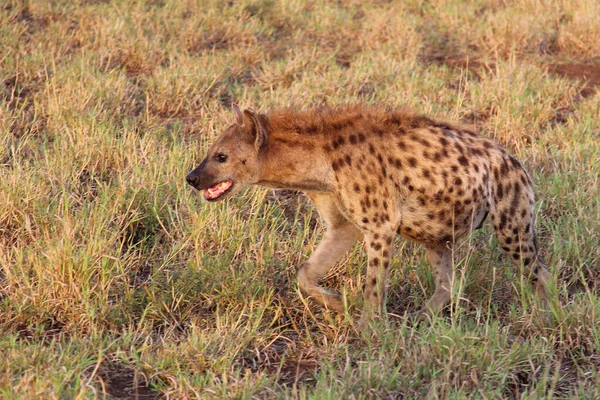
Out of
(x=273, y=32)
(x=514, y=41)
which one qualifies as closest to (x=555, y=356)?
(x=514, y=41)

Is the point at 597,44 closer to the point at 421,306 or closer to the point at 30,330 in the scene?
the point at 421,306

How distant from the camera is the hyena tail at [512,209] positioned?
4.33m

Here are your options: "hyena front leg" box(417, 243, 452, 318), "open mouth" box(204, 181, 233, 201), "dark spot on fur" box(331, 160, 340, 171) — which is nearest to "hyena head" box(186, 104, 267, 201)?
"open mouth" box(204, 181, 233, 201)

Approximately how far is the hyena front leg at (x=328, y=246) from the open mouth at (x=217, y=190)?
381 mm

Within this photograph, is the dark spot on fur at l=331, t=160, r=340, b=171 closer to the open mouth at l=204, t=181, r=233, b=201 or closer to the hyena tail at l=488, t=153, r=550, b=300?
the open mouth at l=204, t=181, r=233, b=201

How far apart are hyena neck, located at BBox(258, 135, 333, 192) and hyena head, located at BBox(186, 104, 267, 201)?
1.8 inches

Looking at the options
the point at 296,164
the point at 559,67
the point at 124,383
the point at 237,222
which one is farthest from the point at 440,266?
the point at 559,67

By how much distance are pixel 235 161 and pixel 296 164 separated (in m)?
0.27

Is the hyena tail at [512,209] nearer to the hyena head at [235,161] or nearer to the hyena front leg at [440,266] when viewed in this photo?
the hyena front leg at [440,266]

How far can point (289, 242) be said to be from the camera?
4.84 meters

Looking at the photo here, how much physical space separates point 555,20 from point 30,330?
6.37m

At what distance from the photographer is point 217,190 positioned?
436cm

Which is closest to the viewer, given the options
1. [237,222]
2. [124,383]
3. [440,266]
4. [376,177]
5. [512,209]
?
[124,383]

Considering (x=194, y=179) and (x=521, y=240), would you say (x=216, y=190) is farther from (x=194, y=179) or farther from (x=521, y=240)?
(x=521, y=240)
